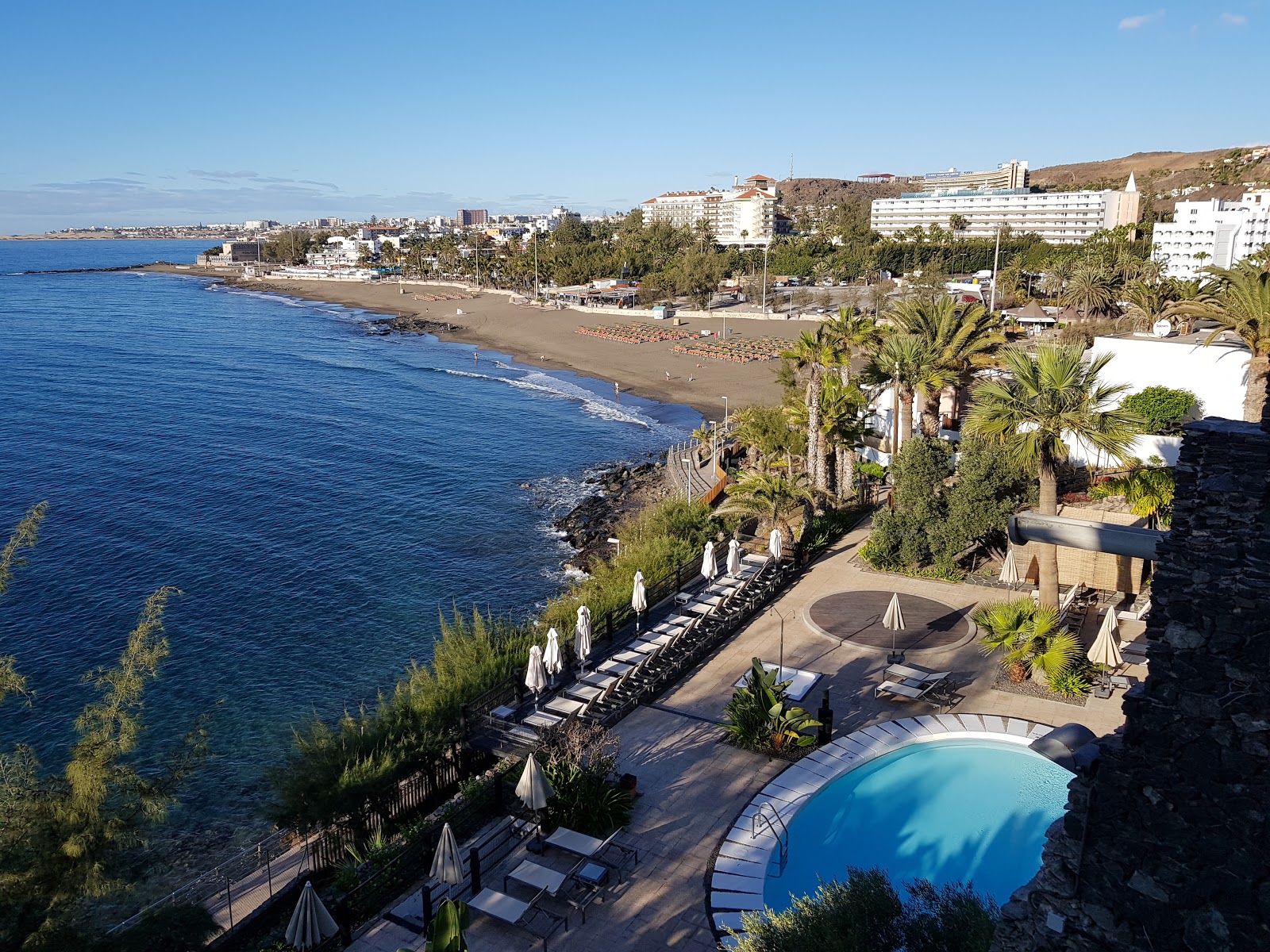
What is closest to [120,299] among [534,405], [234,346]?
[234,346]

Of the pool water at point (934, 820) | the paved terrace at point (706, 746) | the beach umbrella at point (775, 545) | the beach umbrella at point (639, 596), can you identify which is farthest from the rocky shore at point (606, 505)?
the pool water at point (934, 820)

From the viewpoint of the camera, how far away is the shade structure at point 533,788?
35.9 ft

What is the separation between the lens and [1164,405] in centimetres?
2327

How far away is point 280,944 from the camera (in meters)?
9.66

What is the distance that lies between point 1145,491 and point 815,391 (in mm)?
8374

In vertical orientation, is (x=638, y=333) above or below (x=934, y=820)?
above

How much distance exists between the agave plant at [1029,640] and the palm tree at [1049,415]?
1.39 meters

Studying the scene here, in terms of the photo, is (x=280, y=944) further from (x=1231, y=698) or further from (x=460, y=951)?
(x=1231, y=698)

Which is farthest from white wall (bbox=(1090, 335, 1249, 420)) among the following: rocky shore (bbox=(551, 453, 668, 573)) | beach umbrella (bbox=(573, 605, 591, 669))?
rocky shore (bbox=(551, 453, 668, 573))

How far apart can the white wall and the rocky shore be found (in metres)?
16.3

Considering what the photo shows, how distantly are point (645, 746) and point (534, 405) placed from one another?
44.2 meters

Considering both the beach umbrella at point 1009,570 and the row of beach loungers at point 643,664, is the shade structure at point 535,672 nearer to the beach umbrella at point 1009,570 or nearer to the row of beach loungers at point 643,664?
the row of beach loungers at point 643,664

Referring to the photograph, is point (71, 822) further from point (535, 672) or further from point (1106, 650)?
point (1106, 650)

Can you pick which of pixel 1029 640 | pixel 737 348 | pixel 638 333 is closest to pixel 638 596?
pixel 1029 640
